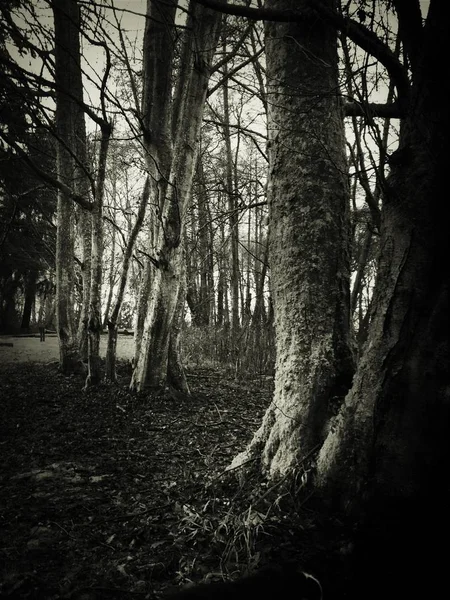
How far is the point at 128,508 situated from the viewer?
1.98 metres

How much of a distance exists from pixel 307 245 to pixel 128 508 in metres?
2.03

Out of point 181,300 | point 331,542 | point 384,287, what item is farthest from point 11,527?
point 181,300

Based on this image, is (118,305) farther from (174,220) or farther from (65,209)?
(65,209)

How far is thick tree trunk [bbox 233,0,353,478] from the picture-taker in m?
1.82

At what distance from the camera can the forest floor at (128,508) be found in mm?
1394

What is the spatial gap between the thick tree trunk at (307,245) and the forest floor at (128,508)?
416 millimetres

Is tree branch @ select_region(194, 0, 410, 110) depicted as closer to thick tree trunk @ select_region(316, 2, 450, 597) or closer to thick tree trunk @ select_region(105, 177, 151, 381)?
thick tree trunk @ select_region(316, 2, 450, 597)

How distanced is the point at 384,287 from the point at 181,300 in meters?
3.95

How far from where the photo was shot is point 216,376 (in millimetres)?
6609

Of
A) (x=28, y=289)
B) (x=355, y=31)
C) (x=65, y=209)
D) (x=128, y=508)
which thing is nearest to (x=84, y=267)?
(x=65, y=209)

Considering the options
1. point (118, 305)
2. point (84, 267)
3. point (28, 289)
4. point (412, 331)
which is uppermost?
point (28, 289)

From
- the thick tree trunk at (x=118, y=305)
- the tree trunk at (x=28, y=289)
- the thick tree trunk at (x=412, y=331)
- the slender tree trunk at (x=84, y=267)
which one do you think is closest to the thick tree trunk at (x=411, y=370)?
the thick tree trunk at (x=412, y=331)

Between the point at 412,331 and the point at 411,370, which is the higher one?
the point at 412,331

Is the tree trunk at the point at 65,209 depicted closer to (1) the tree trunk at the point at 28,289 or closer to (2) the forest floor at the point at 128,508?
(2) the forest floor at the point at 128,508
